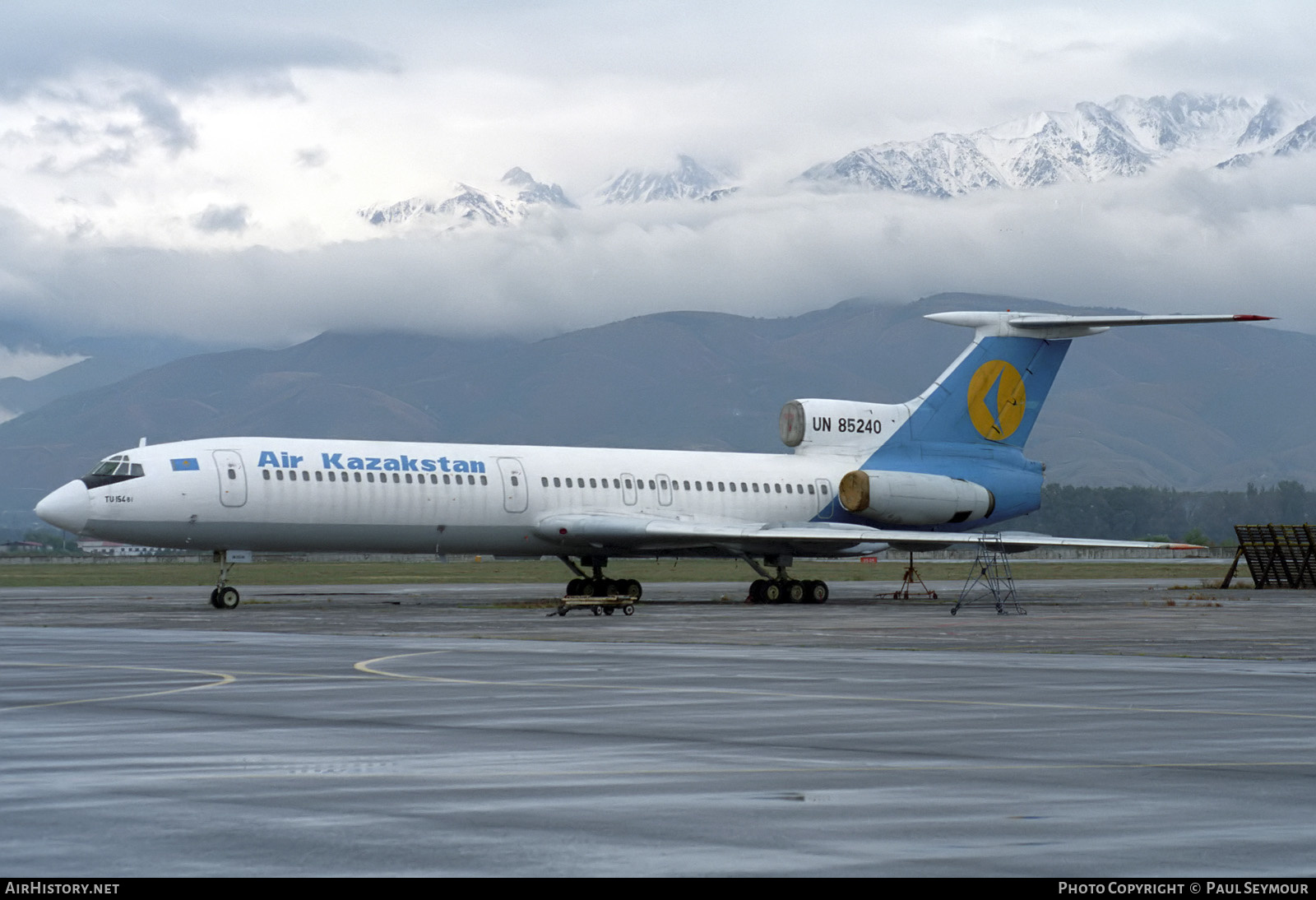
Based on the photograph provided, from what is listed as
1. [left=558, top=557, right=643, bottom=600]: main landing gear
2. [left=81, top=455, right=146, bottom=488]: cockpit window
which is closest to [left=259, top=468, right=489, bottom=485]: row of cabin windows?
[left=81, top=455, right=146, bottom=488]: cockpit window

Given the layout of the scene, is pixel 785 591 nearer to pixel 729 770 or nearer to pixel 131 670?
pixel 131 670

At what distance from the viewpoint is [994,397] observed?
61.2m

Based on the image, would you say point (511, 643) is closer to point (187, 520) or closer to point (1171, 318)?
point (187, 520)

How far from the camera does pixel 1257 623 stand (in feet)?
131

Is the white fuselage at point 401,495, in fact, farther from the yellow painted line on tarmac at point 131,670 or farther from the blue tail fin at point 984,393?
the yellow painted line on tarmac at point 131,670

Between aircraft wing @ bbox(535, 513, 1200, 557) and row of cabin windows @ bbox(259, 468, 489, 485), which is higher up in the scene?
row of cabin windows @ bbox(259, 468, 489, 485)

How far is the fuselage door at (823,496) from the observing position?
A: 6028cm

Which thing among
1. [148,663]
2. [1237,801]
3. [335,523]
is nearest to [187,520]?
[335,523]

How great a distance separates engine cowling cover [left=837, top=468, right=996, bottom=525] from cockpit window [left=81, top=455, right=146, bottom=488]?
23097 millimetres

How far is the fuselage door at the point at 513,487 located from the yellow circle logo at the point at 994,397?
16505mm

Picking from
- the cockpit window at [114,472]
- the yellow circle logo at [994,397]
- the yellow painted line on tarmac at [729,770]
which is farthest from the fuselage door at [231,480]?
the yellow painted line on tarmac at [729,770]

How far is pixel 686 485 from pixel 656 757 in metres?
42.5

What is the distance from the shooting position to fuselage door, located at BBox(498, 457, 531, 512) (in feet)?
175

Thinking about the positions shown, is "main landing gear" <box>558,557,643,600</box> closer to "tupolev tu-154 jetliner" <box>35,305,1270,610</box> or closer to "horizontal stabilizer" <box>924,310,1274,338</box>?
"tupolev tu-154 jetliner" <box>35,305,1270,610</box>
